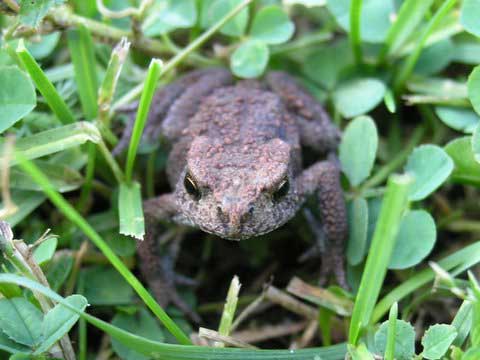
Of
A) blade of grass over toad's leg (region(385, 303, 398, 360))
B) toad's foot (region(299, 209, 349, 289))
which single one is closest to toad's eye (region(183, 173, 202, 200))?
toad's foot (region(299, 209, 349, 289))

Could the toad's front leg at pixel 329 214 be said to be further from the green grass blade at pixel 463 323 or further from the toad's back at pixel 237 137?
the green grass blade at pixel 463 323

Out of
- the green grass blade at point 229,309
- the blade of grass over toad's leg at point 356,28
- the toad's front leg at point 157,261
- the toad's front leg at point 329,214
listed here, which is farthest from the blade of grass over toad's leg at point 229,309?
the blade of grass over toad's leg at point 356,28

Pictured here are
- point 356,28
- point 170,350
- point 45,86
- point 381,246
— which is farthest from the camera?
point 356,28

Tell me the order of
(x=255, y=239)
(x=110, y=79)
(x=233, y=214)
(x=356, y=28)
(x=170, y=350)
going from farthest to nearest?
(x=255, y=239), (x=356, y=28), (x=110, y=79), (x=233, y=214), (x=170, y=350)

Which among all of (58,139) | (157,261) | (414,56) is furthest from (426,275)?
(58,139)

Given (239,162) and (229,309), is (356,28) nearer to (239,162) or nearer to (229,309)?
(239,162)

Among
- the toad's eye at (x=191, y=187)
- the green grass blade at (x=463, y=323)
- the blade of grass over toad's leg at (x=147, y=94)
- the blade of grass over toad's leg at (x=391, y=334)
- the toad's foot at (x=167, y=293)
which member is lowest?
the toad's foot at (x=167, y=293)

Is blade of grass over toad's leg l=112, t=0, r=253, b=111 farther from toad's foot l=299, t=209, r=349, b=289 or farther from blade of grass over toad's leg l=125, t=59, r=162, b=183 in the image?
toad's foot l=299, t=209, r=349, b=289

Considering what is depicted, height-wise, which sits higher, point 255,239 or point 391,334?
point 391,334
